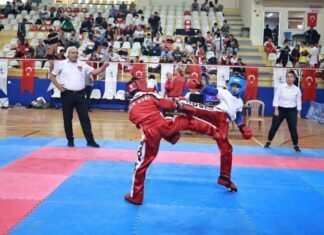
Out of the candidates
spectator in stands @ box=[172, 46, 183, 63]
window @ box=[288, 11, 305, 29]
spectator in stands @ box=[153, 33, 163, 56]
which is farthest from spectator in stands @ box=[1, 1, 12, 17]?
window @ box=[288, 11, 305, 29]

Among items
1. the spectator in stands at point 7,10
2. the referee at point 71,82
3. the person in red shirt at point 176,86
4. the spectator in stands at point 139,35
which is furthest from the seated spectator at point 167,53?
the spectator in stands at point 7,10

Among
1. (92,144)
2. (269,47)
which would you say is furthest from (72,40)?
(92,144)

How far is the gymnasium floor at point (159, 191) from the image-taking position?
3.71m

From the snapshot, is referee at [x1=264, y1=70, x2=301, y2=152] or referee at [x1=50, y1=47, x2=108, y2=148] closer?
referee at [x1=50, y1=47, x2=108, y2=148]

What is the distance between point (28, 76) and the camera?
14852 millimetres

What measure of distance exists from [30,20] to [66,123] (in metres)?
15.4

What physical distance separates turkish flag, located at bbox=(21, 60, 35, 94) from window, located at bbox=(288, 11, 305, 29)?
13.0 metres

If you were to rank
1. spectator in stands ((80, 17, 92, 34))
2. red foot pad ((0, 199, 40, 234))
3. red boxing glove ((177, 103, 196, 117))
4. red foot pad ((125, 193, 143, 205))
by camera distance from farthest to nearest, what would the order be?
spectator in stands ((80, 17, 92, 34)) → red boxing glove ((177, 103, 196, 117)) → red foot pad ((125, 193, 143, 205)) → red foot pad ((0, 199, 40, 234))

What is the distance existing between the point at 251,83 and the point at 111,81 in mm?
4768

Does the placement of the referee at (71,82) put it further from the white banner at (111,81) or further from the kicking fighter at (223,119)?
the white banner at (111,81)

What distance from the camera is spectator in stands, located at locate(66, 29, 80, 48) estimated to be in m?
17.1

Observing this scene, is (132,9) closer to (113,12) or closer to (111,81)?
(113,12)

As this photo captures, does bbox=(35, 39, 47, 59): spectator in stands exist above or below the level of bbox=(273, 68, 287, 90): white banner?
above

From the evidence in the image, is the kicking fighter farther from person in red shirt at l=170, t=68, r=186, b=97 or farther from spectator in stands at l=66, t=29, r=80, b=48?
spectator in stands at l=66, t=29, r=80, b=48
